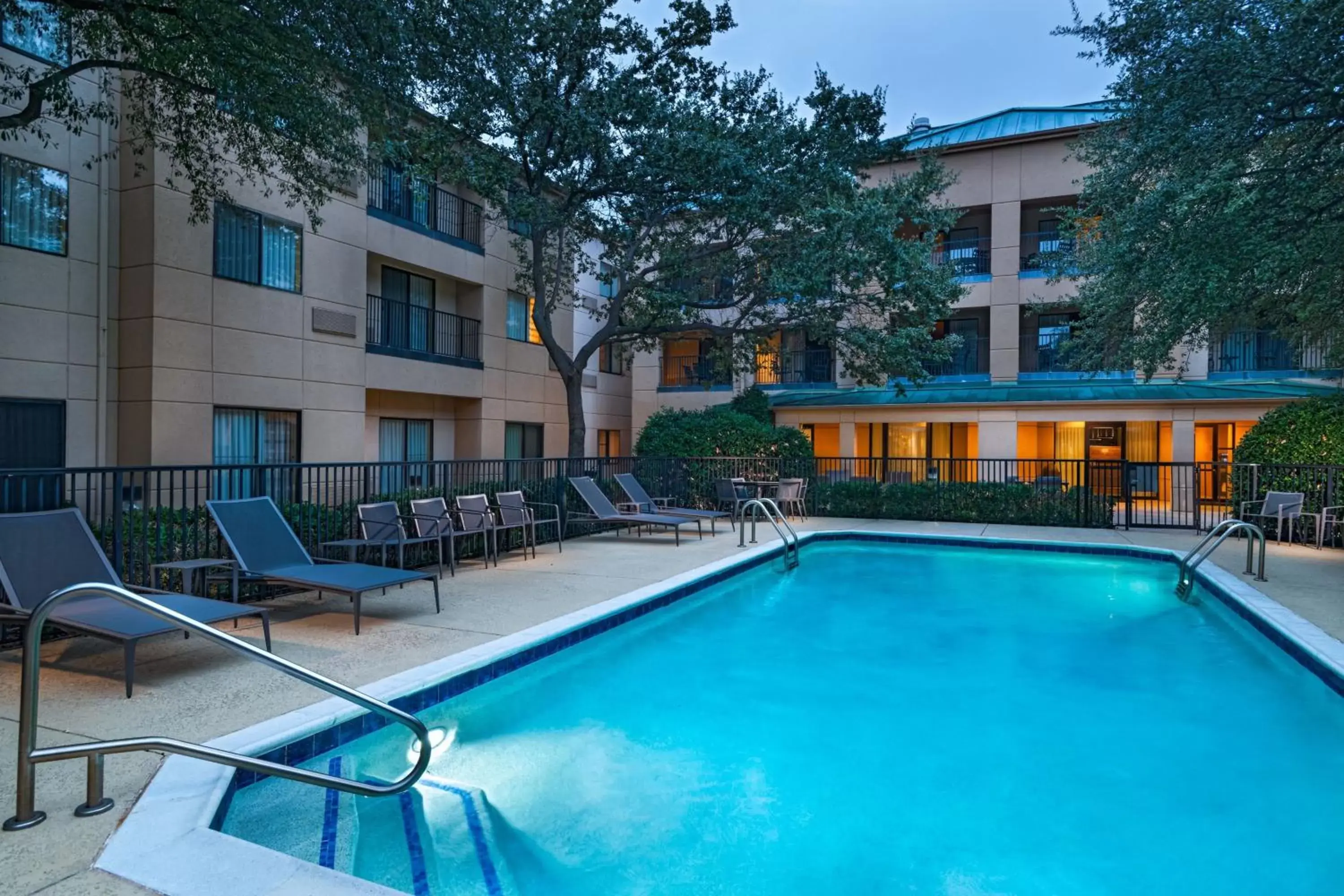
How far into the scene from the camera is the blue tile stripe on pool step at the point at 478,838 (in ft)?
11.3

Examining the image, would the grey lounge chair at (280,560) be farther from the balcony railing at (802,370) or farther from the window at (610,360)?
the balcony railing at (802,370)

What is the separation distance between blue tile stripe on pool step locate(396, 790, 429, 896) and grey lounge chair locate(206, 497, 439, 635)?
2189 mm

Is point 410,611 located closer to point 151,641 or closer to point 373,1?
point 151,641

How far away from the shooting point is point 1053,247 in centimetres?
2333

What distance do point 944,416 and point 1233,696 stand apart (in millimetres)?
16959

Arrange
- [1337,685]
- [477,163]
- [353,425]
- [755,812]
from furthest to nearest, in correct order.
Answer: [353,425], [477,163], [1337,685], [755,812]

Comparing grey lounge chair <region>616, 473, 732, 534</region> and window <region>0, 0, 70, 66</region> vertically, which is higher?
window <region>0, 0, 70, 66</region>

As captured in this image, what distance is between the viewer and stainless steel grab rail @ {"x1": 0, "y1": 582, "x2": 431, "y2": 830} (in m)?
2.67

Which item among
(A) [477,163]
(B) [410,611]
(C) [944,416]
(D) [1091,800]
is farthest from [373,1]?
(C) [944,416]

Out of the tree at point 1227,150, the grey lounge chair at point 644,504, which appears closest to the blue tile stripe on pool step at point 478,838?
the grey lounge chair at point 644,504

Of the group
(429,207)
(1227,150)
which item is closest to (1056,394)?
(1227,150)

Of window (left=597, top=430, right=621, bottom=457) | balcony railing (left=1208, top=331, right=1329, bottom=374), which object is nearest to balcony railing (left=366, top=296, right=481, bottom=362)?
window (left=597, top=430, right=621, bottom=457)

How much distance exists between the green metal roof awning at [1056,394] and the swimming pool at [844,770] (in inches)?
425

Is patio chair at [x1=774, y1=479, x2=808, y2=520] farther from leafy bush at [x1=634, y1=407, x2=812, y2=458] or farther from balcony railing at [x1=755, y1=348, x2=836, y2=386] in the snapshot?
balcony railing at [x1=755, y1=348, x2=836, y2=386]
